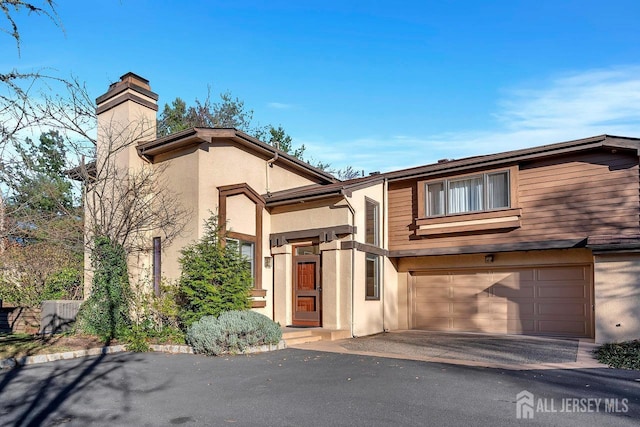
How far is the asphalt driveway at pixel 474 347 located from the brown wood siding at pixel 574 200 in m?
2.78

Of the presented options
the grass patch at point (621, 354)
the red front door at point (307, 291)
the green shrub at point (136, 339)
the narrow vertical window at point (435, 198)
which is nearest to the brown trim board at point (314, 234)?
the red front door at point (307, 291)

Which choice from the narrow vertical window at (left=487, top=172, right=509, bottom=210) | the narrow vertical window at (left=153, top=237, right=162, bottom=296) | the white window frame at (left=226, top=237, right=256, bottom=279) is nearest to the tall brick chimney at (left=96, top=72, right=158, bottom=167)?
the narrow vertical window at (left=153, top=237, right=162, bottom=296)

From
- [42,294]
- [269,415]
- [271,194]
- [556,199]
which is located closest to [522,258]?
[556,199]

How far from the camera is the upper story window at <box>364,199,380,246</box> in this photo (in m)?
14.7

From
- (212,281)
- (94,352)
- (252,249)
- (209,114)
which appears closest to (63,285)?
(252,249)

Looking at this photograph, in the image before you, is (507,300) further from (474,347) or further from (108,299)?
(108,299)

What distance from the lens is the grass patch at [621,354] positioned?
9.02 meters

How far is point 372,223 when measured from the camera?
15.0m

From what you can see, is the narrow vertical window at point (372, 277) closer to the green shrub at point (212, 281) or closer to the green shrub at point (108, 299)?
the green shrub at point (212, 281)

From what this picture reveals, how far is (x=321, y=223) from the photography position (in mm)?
13992

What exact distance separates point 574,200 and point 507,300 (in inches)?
135

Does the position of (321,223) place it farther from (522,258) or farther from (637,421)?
(637,421)

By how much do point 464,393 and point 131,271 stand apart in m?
10.1

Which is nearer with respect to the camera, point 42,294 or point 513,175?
point 513,175
